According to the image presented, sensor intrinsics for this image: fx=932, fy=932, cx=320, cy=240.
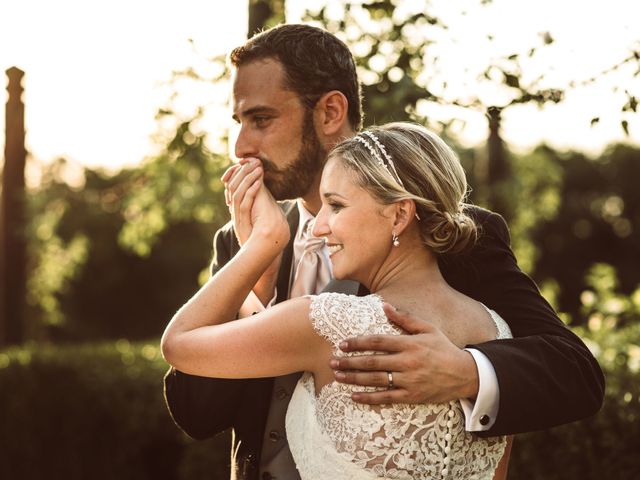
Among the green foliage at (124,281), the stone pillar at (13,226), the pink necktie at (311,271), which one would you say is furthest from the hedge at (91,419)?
the green foliage at (124,281)

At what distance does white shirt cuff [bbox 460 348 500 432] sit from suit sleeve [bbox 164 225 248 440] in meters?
0.87

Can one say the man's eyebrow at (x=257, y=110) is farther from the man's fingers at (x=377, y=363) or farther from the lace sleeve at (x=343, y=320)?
the man's fingers at (x=377, y=363)

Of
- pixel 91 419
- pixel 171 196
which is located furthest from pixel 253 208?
pixel 91 419

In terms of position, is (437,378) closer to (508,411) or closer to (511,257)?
(508,411)

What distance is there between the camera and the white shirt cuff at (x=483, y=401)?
2.63 m

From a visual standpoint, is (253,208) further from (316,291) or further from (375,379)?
(375,379)

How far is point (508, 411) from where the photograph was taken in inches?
106

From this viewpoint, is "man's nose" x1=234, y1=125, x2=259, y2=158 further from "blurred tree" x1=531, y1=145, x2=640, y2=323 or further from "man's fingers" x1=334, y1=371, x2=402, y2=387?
"blurred tree" x1=531, y1=145, x2=640, y2=323

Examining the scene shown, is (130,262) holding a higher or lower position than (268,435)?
lower

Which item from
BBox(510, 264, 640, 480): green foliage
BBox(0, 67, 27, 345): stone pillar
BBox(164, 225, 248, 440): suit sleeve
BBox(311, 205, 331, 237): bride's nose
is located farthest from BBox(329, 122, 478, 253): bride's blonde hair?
BBox(0, 67, 27, 345): stone pillar

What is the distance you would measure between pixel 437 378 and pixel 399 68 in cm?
258

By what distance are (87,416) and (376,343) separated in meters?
7.56

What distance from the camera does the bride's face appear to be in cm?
275

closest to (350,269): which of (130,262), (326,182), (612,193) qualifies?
(326,182)
